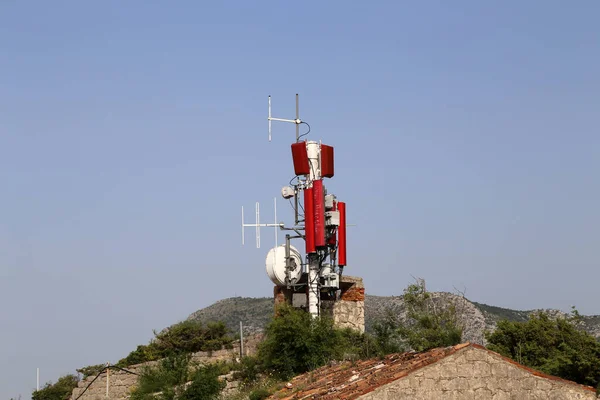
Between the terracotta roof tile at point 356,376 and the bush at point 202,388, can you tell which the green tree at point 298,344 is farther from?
the terracotta roof tile at point 356,376

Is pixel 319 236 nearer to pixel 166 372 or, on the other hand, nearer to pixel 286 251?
pixel 286 251

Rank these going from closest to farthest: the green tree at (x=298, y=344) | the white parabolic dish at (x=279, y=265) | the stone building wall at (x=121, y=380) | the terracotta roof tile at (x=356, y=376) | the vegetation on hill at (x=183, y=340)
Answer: the terracotta roof tile at (x=356, y=376) → the green tree at (x=298, y=344) → the white parabolic dish at (x=279, y=265) → the stone building wall at (x=121, y=380) → the vegetation on hill at (x=183, y=340)

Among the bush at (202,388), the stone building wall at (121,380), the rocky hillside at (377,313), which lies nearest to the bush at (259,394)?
the bush at (202,388)

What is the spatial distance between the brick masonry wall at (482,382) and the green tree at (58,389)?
29459 millimetres

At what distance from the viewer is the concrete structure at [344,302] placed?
136 ft

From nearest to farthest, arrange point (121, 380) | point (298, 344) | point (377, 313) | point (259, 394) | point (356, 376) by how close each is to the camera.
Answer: point (356, 376), point (259, 394), point (298, 344), point (121, 380), point (377, 313)

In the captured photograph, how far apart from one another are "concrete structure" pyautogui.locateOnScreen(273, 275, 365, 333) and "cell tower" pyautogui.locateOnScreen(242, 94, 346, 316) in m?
0.45

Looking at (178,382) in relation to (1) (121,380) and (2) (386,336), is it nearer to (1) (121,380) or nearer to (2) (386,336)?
(2) (386,336)

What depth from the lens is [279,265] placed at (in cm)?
4091

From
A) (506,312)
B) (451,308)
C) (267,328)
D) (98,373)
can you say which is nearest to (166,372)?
(267,328)

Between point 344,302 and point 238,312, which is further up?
point 238,312

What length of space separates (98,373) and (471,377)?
23255mm

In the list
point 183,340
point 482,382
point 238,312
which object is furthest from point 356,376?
point 238,312

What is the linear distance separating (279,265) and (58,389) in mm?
15808
